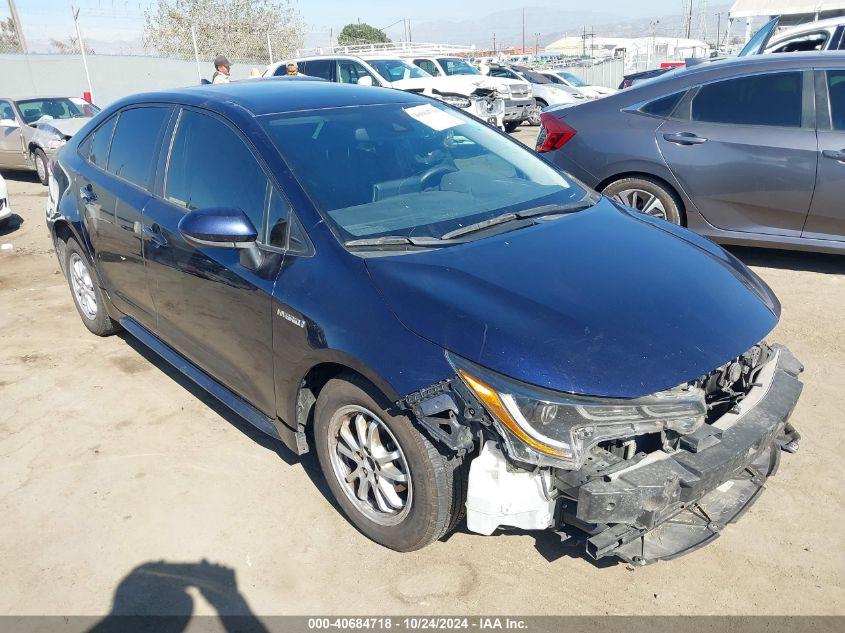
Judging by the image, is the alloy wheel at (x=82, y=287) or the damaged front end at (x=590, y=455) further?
the alloy wheel at (x=82, y=287)

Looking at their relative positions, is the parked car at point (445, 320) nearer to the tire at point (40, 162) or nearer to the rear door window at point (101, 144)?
the rear door window at point (101, 144)

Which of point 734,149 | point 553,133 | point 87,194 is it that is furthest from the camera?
point 553,133

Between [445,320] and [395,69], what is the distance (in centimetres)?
1402

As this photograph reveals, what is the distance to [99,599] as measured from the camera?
2656 millimetres

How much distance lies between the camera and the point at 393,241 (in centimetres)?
280

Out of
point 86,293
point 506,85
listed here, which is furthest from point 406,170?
point 506,85

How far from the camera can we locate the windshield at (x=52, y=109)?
1151cm

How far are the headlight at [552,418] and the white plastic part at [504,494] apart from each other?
11 centimetres

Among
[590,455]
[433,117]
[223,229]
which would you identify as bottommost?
[590,455]

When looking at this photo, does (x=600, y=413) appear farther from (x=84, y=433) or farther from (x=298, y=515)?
(x=84, y=433)

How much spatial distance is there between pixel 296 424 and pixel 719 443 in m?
1.66

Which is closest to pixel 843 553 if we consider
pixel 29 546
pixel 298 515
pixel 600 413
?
pixel 600 413

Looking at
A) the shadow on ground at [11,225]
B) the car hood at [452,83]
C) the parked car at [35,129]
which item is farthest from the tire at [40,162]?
the car hood at [452,83]

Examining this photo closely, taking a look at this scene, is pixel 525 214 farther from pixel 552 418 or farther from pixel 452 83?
pixel 452 83
